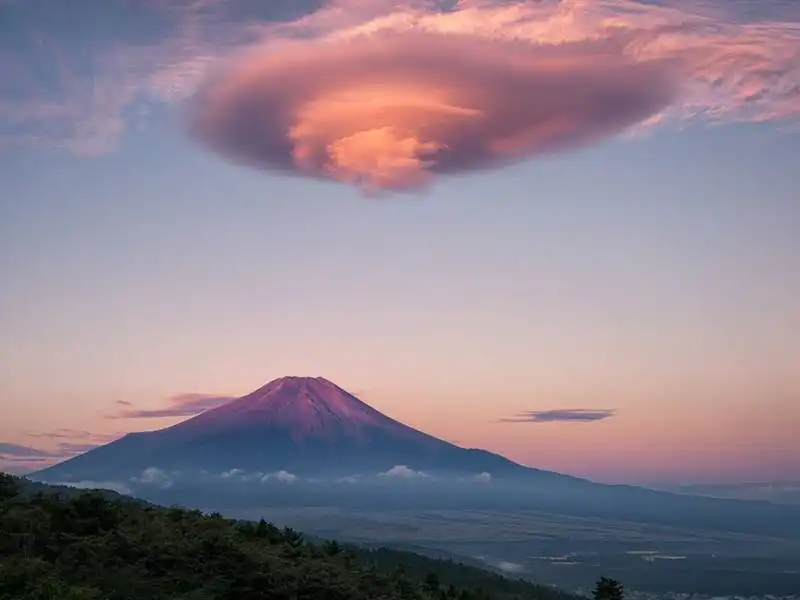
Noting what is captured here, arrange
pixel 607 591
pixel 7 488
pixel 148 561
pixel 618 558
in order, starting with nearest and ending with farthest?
pixel 148 561 < pixel 7 488 < pixel 607 591 < pixel 618 558

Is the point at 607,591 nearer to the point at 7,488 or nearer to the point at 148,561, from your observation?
the point at 148,561

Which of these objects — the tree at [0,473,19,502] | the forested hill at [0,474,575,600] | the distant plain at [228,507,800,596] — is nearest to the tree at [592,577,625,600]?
the forested hill at [0,474,575,600]

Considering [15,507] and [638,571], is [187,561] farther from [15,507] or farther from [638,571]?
[638,571]

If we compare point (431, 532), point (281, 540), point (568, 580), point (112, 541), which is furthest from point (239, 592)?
point (431, 532)

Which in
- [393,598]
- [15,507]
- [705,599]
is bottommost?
[705,599]

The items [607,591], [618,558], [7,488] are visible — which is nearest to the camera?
[7,488]

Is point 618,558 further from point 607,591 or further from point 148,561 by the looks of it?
point 148,561

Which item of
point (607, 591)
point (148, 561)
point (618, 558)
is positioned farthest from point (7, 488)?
point (618, 558)

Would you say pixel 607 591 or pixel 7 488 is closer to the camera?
pixel 7 488

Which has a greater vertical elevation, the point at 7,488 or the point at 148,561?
the point at 7,488

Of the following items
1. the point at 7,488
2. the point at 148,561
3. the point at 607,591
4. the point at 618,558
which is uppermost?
the point at 7,488
